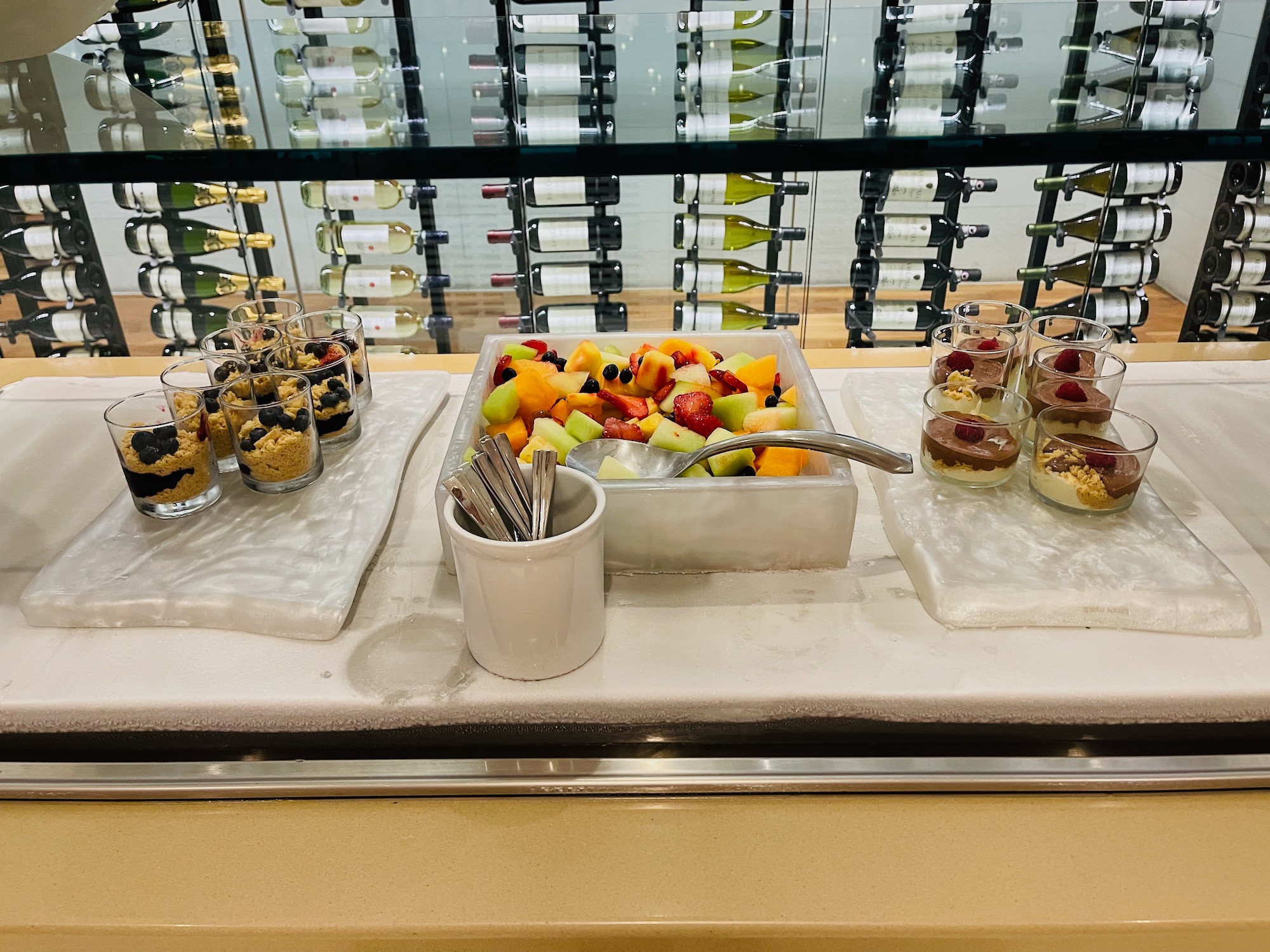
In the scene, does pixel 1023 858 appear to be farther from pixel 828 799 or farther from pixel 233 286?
pixel 233 286

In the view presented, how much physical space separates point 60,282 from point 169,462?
1421mm

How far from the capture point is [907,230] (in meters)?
1.60

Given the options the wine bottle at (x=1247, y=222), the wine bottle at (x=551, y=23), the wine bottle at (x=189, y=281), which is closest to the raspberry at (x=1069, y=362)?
the wine bottle at (x=551, y=23)

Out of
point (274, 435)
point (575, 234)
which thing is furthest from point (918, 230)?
point (274, 435)

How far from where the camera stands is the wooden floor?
2.39 m

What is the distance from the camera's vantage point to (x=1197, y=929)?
22.2 inches

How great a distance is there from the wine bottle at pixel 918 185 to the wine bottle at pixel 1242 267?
608mm

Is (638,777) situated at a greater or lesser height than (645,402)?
lesser

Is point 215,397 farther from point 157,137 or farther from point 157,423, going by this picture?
point 157,137

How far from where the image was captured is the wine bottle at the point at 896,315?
5.66 feet

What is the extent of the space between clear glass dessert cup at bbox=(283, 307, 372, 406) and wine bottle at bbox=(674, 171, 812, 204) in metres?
0.66

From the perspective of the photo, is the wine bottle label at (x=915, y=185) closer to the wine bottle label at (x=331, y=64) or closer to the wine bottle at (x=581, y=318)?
the wine bottle at (x=581, y=318)

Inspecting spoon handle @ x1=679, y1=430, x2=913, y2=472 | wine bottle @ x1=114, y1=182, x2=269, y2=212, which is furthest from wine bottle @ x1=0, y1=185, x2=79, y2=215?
spoon handle @ x1=679, y1=430, x2=913, y2=472

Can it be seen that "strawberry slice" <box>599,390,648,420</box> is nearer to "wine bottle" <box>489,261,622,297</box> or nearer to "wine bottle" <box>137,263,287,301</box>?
"wine bottle" <box>489,261,622,297</box>
